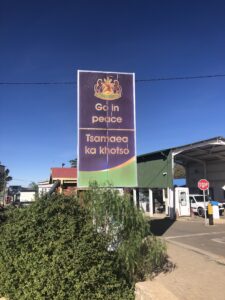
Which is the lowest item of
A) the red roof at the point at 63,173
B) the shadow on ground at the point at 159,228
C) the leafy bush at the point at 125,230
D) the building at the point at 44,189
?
the shadow on ground at the point at 159,228

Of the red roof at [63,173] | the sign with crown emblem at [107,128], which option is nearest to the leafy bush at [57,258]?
the sign with crown emblem at [107,128]

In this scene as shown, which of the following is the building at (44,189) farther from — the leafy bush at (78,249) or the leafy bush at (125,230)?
the leafy bush at (125,230)

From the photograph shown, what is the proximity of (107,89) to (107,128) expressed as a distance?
1.61 meters

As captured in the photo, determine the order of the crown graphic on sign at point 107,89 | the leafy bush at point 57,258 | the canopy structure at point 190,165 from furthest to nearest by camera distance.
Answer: the canopy structure at point 190,165, the crown graphic on sign at point 107,89, the leafy bush at point 57,258

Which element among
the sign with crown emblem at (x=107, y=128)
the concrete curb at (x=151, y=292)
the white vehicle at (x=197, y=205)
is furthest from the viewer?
the white vehicle at (x=197, y=205)

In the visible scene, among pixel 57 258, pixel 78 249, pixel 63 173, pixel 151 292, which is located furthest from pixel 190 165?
pixel 57 258

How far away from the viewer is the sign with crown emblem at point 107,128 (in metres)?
14.5

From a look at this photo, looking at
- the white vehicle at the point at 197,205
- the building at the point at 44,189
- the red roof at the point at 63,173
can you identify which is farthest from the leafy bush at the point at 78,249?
the white vehicle at the point at 197,205

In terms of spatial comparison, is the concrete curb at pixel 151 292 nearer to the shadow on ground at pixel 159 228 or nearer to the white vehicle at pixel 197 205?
the shadow on ground at pixel 159 228

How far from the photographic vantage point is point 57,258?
232 inches

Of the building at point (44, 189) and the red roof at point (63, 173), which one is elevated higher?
the red roof at point (63, 173)

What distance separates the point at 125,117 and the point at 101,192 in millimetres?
7971

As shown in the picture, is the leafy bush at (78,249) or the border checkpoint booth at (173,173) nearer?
the leafy bush at (78,249)

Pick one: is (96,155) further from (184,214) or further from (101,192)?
(184,214)
